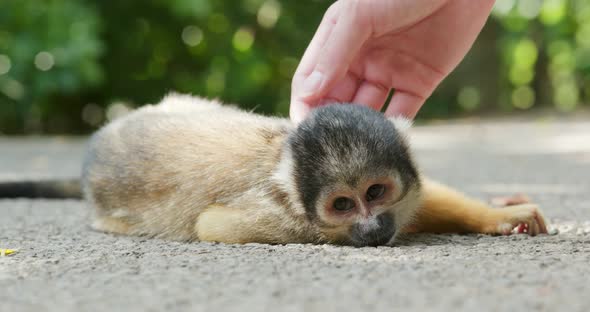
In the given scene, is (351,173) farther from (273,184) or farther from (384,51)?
(384,51)

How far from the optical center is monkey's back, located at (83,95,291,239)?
2.90m

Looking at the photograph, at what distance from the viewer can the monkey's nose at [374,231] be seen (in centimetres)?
255

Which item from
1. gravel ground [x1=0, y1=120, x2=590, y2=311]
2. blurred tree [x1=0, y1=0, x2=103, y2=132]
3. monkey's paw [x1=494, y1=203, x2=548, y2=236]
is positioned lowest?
gravel ground [x1=0, y1=120, x2=590, y2=311]

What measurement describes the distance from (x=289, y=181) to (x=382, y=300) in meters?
1.02

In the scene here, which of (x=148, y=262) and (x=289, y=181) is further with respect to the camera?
(x=289, y=181)

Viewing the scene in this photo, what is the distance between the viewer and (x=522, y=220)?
9.34 ft

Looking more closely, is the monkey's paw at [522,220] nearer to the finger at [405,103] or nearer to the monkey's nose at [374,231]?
the monkey's nose at [374,231]

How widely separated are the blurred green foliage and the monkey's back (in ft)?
16.0

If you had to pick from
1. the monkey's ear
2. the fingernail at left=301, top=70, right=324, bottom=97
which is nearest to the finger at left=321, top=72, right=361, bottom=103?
the fingernail at left=301, top=70, right=324, bottom=97

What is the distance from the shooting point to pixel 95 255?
96.1 inches

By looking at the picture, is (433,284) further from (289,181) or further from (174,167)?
(174,167)

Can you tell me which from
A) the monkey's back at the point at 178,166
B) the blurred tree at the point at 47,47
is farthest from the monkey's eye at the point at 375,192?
the blurred tree at the point at 47,47

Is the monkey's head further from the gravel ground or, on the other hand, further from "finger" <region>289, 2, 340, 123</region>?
"finger" <region>289, 2, 340, 123</region>

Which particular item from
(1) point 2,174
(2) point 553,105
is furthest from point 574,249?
(2) point 553,105
